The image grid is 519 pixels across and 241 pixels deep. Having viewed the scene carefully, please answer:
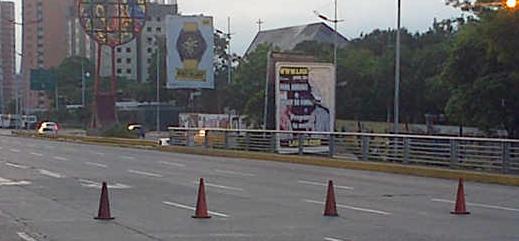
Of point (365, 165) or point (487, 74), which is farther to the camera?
point (487, 74)

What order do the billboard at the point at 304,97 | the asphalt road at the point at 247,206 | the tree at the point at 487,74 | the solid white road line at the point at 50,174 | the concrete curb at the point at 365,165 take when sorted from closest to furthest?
the asphalt road at the point at 247,206, the concrete curb at the point at 365,165, the solid white road line at the point at 50,174, the billboard at the point at 304,97, the tree at the point at 487,74

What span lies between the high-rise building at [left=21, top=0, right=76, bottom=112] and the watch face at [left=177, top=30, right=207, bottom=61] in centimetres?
8628

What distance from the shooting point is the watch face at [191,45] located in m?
75.9

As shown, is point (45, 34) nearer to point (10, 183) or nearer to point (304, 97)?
point (304, 97)

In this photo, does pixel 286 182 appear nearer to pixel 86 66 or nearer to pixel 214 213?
pixel 214 213

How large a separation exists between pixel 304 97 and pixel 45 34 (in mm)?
139382

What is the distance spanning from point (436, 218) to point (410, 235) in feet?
9.63

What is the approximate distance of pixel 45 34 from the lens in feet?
591

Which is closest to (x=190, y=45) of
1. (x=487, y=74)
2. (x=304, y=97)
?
(x=487, y=74)

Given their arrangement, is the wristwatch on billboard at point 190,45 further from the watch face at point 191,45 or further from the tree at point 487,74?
the tree at point 487,74

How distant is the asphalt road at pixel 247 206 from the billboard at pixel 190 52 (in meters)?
41.3

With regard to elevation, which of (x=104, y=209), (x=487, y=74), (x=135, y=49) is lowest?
(x=104, y=209)

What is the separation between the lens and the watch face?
Answer: 75.9 meters

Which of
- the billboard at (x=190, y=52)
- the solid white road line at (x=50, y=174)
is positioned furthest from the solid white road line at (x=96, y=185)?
the billboard at (x=190, y=52)
